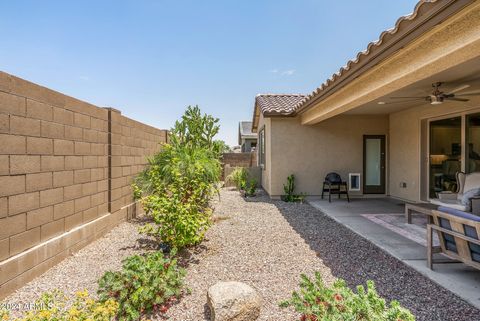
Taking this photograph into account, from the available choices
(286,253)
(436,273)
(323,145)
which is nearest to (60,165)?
(286,253)

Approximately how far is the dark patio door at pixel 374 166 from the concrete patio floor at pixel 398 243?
2.87 ft

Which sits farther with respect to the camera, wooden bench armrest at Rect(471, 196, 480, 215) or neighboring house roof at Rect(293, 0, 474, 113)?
wooden bench armrest at Rect(471, 196, 480, 215)

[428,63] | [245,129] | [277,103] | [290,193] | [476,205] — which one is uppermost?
[245,129]

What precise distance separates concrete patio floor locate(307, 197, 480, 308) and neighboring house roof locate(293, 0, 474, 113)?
122 inches

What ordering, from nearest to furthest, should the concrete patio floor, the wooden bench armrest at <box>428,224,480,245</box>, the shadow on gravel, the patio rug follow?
1. the shadow on gravel
2. the wooden bench armrest at <box>428,224,480,245</box>
3. the concrete patio floor
4. the patio rug

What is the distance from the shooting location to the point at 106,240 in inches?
208

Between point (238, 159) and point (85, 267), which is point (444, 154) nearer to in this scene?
point (85, 267)

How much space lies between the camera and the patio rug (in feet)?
17.3

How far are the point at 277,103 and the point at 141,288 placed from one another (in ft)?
29.7

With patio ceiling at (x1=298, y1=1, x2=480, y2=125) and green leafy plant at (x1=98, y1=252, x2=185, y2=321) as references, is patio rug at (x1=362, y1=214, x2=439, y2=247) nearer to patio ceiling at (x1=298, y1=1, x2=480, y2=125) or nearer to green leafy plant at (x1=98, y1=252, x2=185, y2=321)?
patio ceiling at (x1=298, y1=1, x2=480, y2=125)

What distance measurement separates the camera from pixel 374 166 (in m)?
10.3

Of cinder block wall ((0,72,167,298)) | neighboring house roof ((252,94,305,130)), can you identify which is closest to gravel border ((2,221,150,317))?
cinder block wall ((0,72,167,298))

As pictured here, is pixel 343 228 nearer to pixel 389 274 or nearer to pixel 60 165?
pixel 389 274

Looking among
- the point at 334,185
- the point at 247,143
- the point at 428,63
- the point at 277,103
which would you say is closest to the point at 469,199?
the point at 428,63
